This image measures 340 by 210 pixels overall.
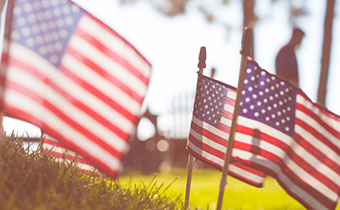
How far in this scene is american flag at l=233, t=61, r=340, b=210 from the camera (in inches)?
174

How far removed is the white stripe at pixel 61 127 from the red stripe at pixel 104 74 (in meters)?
0.46

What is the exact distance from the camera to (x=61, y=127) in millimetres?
3617

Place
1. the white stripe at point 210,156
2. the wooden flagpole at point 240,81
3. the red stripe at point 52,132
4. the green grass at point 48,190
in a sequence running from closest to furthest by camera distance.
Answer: the red stripe at point 52,132, the green grass at point 48,190, the wooden flagpole at point 240,81, the white stripe at point 210,156

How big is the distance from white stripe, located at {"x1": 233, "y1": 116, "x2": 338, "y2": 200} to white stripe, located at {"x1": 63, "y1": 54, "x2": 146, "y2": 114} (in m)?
1.09

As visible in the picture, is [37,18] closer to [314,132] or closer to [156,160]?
[314,132]

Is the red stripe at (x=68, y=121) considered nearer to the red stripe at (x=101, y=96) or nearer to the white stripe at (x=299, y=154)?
the red stripe at (x=101, y=96)

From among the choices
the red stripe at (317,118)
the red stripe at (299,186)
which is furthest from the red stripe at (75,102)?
the red stripe at (317,118)

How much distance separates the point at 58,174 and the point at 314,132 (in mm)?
2321

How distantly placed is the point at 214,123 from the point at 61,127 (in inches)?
74.2

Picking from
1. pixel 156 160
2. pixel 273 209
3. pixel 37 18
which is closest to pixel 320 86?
pixel 156 160

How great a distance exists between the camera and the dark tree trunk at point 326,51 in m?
13.8

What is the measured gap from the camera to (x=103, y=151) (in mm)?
3746

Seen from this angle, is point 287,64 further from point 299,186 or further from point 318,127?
point 299,186

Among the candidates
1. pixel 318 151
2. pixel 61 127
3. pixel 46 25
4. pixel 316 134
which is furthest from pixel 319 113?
pixel 46 25
